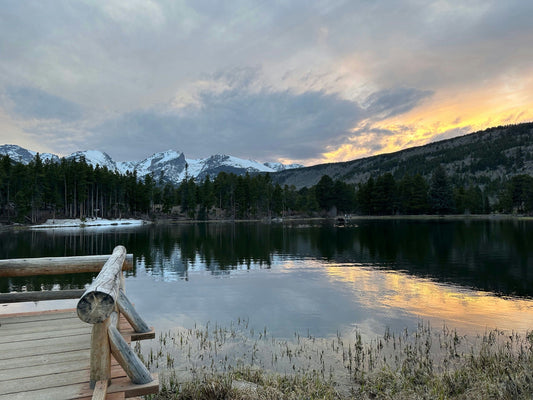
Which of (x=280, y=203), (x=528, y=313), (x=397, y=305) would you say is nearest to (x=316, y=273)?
(x=397, y=305)

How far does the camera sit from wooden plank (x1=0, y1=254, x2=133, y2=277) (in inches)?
303

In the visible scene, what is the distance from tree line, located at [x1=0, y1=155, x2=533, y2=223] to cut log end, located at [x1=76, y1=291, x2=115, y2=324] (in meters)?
119

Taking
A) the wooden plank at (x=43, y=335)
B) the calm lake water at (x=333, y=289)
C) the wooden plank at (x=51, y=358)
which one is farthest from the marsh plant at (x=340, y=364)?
the wooden plank at (x=51, y=358)

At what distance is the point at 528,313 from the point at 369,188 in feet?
505

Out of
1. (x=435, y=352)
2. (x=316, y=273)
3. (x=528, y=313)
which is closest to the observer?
(x=435, y=352)

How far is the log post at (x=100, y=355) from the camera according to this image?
433cm

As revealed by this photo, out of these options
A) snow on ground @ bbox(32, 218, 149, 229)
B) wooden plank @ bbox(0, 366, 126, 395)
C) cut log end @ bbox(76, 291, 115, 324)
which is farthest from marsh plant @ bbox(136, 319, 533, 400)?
snow on ground @ bbox(32, 218, 149, 229)

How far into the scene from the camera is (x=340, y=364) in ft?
33.3

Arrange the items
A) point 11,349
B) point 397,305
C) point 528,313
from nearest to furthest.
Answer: point 11,349 < point 528,313 < point 397,305

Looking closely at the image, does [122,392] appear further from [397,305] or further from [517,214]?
[517,214]

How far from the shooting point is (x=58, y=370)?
4.85 metres

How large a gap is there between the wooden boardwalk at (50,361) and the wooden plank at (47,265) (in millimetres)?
1017

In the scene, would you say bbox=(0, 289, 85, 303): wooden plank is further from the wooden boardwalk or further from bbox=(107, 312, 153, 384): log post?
bbox=(107, 312, 153, 384): log post

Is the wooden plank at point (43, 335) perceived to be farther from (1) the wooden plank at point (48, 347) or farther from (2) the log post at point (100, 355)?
(2) the log post at point (100, 355)
